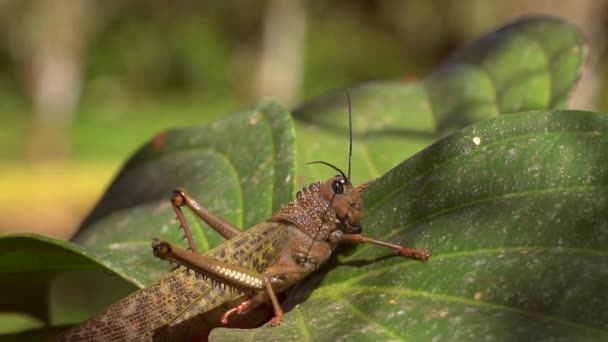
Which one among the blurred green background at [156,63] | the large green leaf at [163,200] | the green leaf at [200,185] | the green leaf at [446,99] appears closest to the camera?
the large green leaf at [163,200]

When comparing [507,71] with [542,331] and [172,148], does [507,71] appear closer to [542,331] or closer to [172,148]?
[172,148]

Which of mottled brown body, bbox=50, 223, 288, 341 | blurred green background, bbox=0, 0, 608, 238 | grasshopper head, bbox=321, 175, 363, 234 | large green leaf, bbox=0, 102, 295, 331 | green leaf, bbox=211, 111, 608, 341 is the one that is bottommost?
green leaf, bbox=211, 111, 608, 341

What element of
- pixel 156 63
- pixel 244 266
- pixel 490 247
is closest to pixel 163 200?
pixel 244 266

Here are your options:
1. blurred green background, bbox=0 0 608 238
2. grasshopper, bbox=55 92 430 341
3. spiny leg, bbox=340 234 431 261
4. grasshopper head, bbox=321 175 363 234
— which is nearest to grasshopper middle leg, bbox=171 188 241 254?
grasshopper, bbox=55 92 430 341

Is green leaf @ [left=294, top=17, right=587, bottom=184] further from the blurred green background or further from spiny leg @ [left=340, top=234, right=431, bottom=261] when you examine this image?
the blurred green background

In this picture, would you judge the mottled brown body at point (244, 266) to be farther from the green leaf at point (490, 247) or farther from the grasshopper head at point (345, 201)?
the green leaf at point (490, 247)

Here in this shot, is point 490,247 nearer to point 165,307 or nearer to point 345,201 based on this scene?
point 345,201

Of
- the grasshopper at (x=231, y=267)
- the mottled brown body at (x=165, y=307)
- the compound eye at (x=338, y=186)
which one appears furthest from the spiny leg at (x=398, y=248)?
the mottled brown body at (x=165, y=307)
